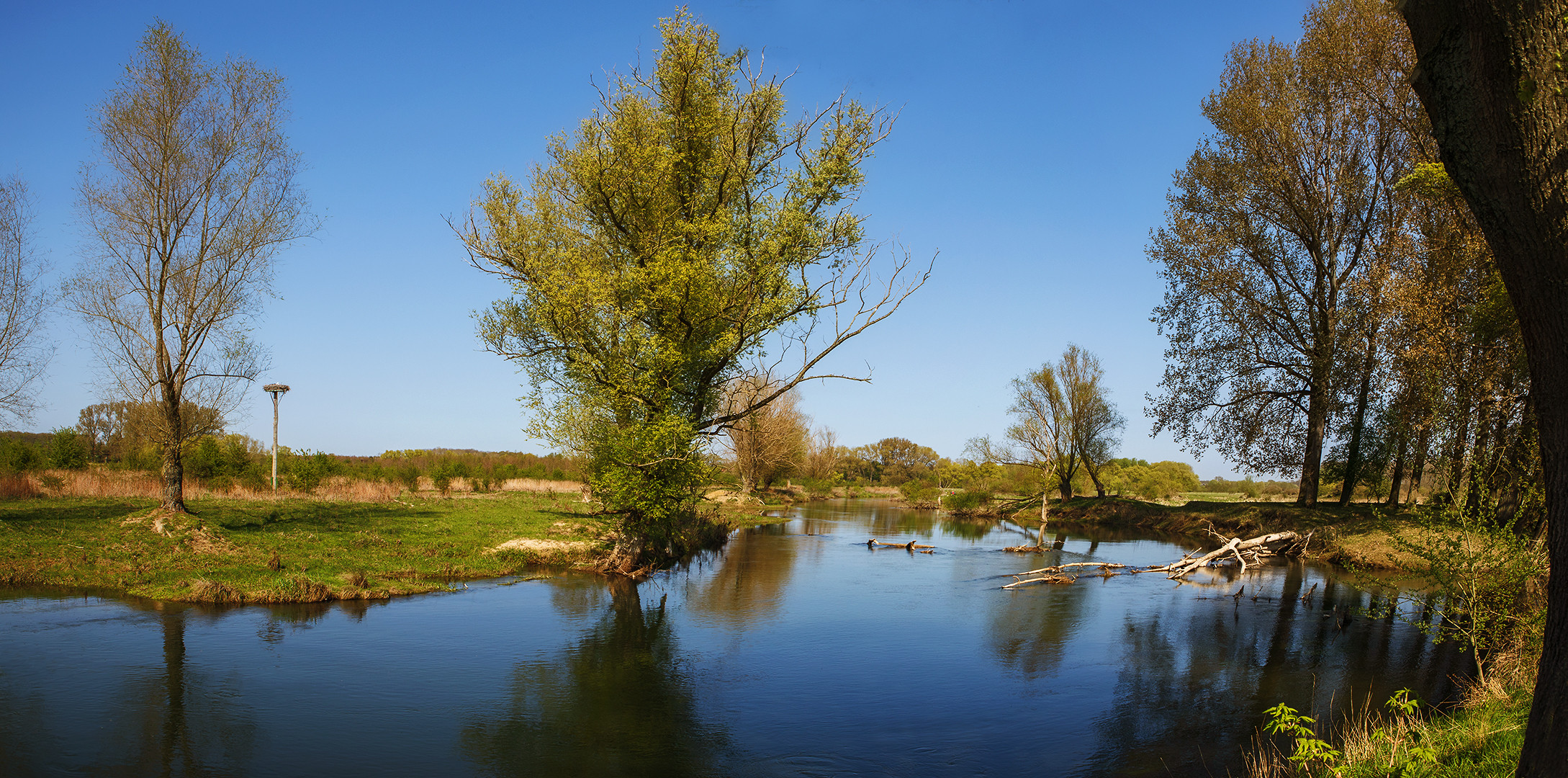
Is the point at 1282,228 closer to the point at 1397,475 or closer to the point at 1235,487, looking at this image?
the point at 1397,475

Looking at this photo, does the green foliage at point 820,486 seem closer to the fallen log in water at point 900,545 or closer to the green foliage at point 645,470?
the fallen log in water at point 900,545

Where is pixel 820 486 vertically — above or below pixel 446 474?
below

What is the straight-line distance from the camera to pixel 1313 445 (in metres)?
29.3

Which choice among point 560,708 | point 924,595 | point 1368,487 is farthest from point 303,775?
point 1368,487

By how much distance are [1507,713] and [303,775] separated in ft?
40.6

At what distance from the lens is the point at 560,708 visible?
10750mm

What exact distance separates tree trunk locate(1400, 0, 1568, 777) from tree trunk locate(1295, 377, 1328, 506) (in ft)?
92.9

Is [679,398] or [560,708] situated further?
[679,398]

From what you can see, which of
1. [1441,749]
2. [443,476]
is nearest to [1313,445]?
[1441,749]

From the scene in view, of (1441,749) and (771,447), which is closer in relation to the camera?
(1441,749)

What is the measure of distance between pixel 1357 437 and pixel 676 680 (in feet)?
93.2

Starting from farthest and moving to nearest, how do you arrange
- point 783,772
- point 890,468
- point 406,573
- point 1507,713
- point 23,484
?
point 890,468, point 23,484, point 406,573, point 783,772, point 1507,713

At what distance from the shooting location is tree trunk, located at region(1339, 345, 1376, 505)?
88.0ft

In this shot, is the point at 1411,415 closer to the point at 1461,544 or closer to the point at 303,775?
the point at 1461,544
